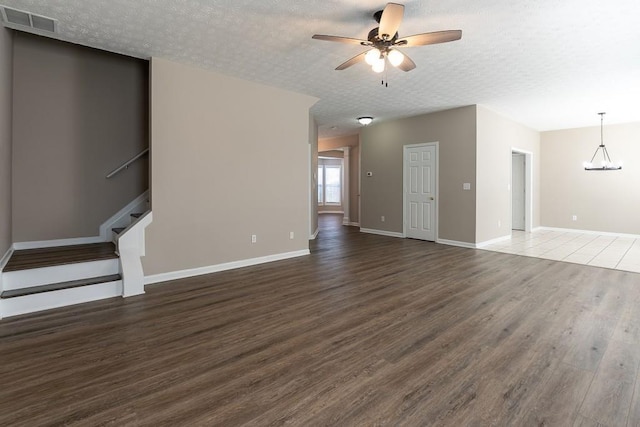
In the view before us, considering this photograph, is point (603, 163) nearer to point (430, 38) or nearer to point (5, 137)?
point (430, 38)

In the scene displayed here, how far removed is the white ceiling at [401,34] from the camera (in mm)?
2814

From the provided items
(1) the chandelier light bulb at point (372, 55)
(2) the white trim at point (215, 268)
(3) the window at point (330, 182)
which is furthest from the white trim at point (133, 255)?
(3) the window at point (330, 182)

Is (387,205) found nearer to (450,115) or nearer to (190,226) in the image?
(450,115)

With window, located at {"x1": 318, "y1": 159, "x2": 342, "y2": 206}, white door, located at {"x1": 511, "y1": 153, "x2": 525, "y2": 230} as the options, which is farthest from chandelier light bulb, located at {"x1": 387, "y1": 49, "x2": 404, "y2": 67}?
window, located at {"x1": 318, "y1": 159, "x2": 342, "y2": 206}

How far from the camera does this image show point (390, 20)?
2.60 m

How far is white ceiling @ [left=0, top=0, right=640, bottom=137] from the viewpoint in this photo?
281 centimetres

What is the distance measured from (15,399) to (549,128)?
10.6m

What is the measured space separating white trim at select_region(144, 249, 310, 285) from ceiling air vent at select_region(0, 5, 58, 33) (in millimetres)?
2781

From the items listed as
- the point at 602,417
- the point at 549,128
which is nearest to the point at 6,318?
the point at 602,417

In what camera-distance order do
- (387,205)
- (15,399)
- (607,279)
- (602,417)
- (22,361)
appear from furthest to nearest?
(387,205) < (607,279) < (22,361) < (15,399) < (602,417)

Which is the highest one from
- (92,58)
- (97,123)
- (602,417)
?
(92,58)

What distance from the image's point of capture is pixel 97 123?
440cm

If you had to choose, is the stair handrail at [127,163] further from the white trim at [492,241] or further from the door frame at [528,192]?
the door frame at [528,192]

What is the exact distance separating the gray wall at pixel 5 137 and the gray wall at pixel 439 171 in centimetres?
654
